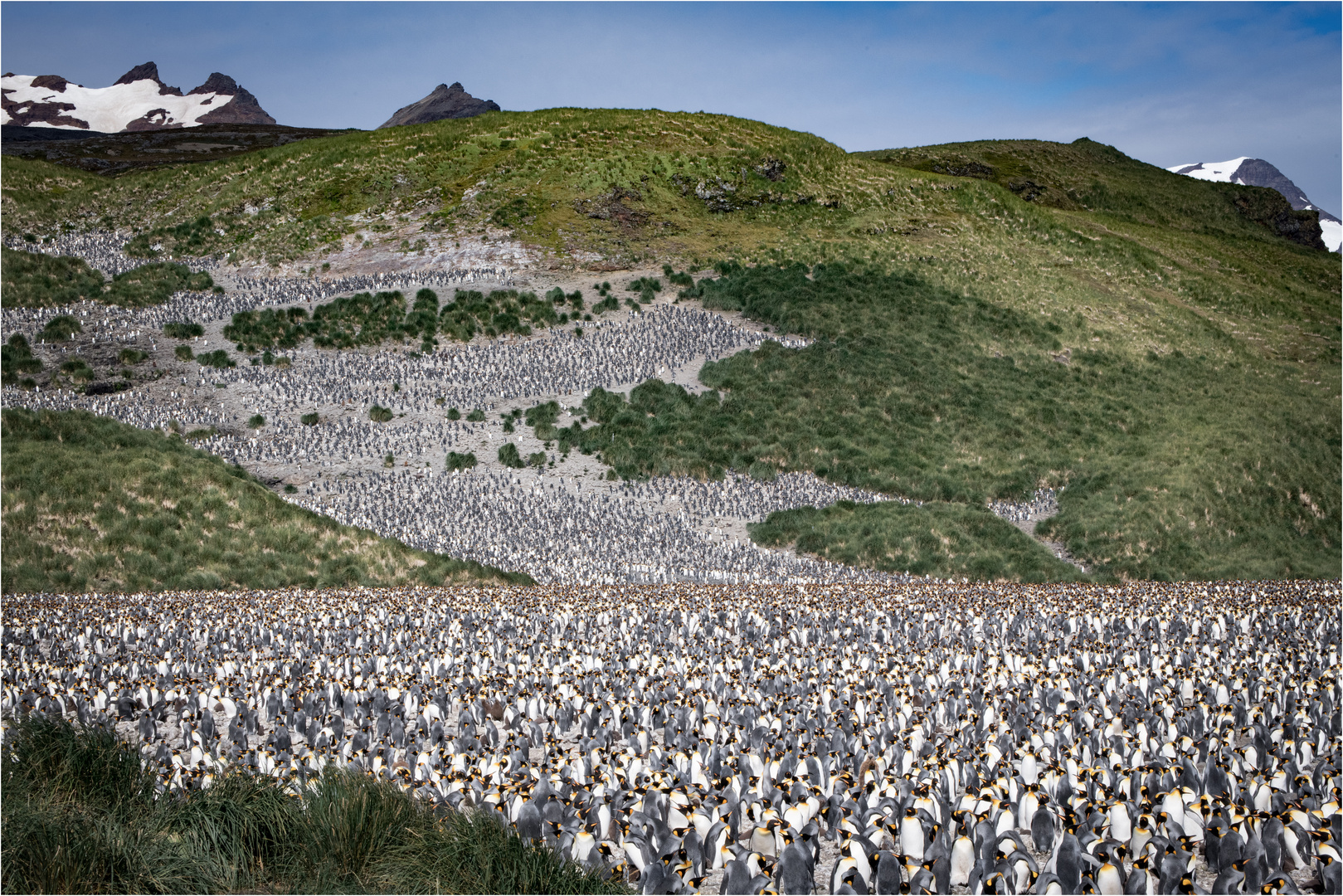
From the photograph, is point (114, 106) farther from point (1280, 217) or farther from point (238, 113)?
point (1280, 217)

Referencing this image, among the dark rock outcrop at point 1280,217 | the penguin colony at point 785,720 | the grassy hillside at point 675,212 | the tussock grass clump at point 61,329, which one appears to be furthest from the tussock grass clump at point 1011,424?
A: the dark rock outcrop at point 1280,217

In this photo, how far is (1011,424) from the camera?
38250 mm

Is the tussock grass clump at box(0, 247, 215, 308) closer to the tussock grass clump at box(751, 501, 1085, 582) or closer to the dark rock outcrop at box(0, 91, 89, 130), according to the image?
the tussock grass clump at box(751, 501, 1085, 582)

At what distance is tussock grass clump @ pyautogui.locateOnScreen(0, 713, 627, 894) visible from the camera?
21.0 ft

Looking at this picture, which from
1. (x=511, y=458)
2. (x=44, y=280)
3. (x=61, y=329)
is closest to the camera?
(x=511, y=458)

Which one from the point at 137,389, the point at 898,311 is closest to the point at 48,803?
the point at 137,389

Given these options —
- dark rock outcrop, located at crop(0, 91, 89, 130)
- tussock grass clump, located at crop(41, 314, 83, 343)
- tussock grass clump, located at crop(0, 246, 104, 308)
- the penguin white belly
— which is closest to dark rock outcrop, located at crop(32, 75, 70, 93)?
dark rock outcrop, located at crop(0, 91, 89, 130)

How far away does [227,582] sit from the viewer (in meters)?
22.1

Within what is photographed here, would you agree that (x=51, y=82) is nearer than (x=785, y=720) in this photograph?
No

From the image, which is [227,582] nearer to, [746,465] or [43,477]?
[43,477]

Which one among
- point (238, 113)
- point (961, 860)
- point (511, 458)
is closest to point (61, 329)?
point (511, 458)

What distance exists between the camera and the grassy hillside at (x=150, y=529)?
21.5 meters

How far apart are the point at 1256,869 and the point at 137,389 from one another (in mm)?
40918

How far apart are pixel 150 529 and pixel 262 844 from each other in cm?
1901
